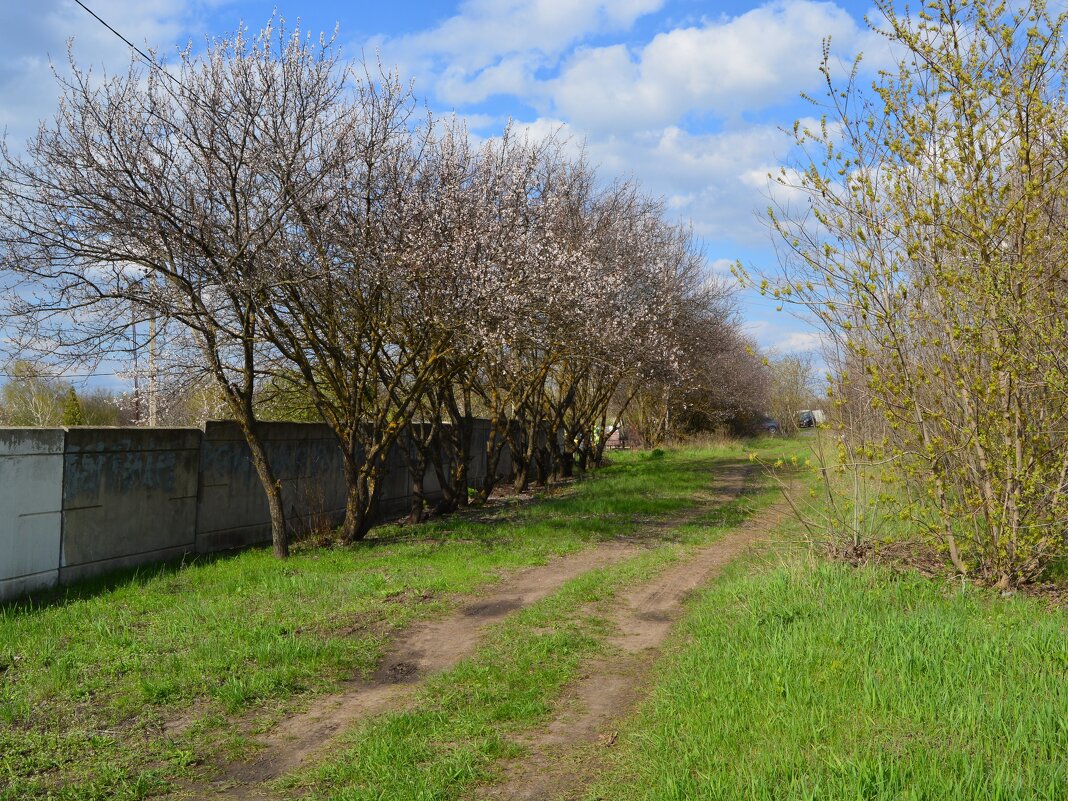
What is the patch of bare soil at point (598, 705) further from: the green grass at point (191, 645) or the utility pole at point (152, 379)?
the utility pole at point (152, 379)

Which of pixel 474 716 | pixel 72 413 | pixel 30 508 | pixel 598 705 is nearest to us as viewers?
pixel 474 716

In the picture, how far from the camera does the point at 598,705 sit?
5598mm

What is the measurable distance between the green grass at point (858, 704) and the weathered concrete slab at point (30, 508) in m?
6.47

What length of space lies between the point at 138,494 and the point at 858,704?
27.6 ft

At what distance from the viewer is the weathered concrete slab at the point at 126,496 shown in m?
9.07

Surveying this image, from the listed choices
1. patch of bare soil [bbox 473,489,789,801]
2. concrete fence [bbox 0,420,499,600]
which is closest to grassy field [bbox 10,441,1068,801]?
patch of bare soil [bbox 473,489,789,801]

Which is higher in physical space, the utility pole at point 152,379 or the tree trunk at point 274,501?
the utility pole at point 152,379

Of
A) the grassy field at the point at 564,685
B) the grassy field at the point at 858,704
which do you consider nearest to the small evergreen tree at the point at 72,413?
the grassy field at the point at 564,685

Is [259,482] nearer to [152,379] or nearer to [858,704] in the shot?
[152,379]

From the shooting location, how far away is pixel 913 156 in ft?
25.2

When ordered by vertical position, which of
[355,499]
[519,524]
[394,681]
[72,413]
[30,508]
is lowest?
[394,681]

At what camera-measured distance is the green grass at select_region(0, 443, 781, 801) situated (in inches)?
191

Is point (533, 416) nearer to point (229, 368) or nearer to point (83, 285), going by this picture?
point (229, 368)

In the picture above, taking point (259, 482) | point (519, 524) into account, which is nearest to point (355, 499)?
point (259, 482)
